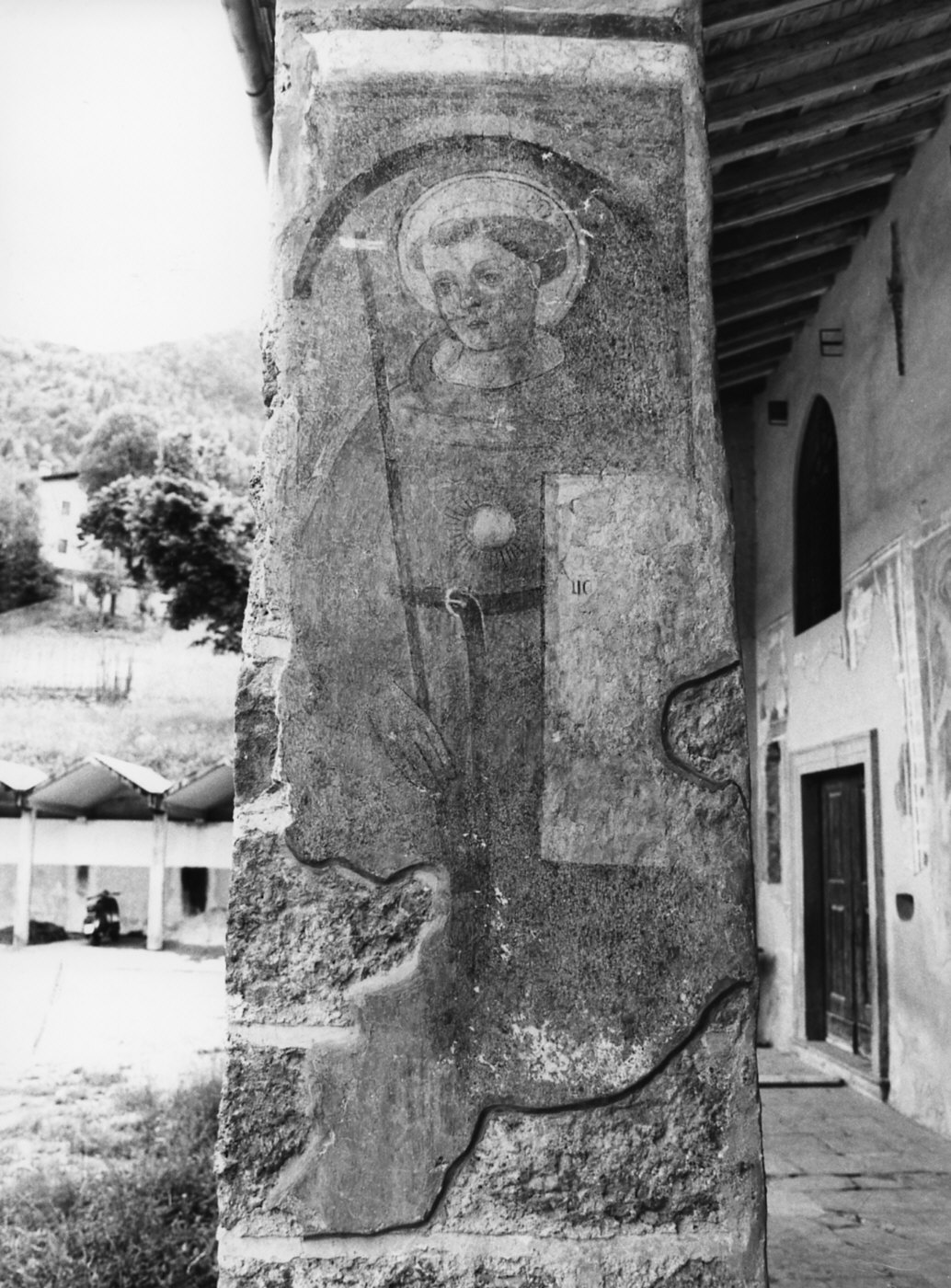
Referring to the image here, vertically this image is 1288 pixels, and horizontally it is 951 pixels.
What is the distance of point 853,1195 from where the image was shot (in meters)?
4.54

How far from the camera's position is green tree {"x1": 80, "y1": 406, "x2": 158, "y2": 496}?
7984 mm

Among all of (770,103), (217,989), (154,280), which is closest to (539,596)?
(770,103)

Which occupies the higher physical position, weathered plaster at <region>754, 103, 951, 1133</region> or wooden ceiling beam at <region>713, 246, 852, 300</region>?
wooden ceiling beam at <region>713, 246, 852, 300</region>

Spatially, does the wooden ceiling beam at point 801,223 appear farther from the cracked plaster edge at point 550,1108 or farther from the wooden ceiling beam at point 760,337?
the cracked plaster edge at point 550,1108

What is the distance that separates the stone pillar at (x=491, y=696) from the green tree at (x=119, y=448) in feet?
20.7

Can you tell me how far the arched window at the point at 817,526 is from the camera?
24.5 ft

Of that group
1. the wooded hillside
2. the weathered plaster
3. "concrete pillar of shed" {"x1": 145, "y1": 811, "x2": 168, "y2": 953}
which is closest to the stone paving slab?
the weathered plaster

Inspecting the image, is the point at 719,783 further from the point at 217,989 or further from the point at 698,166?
the point at 217,989

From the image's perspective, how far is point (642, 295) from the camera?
6.55 ft

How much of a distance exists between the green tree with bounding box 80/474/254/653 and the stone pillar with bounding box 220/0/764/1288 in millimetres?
5978

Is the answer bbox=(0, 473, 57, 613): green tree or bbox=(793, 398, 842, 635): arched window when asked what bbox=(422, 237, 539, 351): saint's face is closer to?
bbox=(793, 398, 842, 635): arched window

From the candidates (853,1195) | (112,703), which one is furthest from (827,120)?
(112,703)

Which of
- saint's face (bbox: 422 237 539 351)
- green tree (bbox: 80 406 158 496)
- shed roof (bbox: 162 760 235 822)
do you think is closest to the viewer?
saint's face (bbox: 422 237 539 351)

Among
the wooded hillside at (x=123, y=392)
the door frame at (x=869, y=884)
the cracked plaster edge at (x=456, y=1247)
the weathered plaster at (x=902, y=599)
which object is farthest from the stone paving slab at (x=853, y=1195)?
the wooded hillside at (x=123, y=392)
